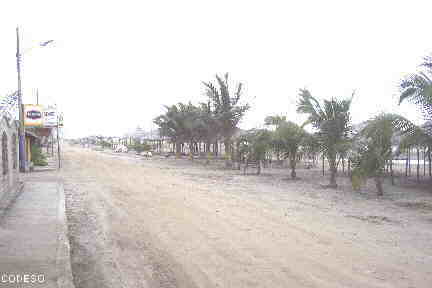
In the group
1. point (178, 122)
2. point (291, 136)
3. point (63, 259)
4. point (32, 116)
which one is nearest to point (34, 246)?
point (63, 259)

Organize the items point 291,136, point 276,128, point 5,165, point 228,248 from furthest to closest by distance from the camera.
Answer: point 276,128 < point 291,136 < point 5,165 < point 228,248

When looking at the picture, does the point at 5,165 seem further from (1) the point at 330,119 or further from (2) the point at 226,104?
(2) the point at 226,104

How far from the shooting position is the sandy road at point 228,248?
207 inches

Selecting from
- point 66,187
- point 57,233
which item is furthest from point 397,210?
point 66,187

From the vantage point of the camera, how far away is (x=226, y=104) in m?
28.7

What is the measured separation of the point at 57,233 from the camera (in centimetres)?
727

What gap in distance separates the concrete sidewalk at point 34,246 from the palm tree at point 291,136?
1128 cm

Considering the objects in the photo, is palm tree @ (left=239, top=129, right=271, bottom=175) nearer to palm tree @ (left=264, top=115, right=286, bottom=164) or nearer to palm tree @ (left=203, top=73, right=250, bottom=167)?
palm tree @ (left=264, top=115, right=286, bottom=164)

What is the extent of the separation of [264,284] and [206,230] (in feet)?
10.00

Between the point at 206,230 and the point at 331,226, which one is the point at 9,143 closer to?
the point at 206,230

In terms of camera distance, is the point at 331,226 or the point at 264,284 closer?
the point at 264,284

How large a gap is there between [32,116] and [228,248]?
25244 mm

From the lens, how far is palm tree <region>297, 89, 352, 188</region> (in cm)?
1628

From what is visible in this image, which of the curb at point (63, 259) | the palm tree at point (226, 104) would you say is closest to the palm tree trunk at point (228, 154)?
the palm tree at point (226, 104)
